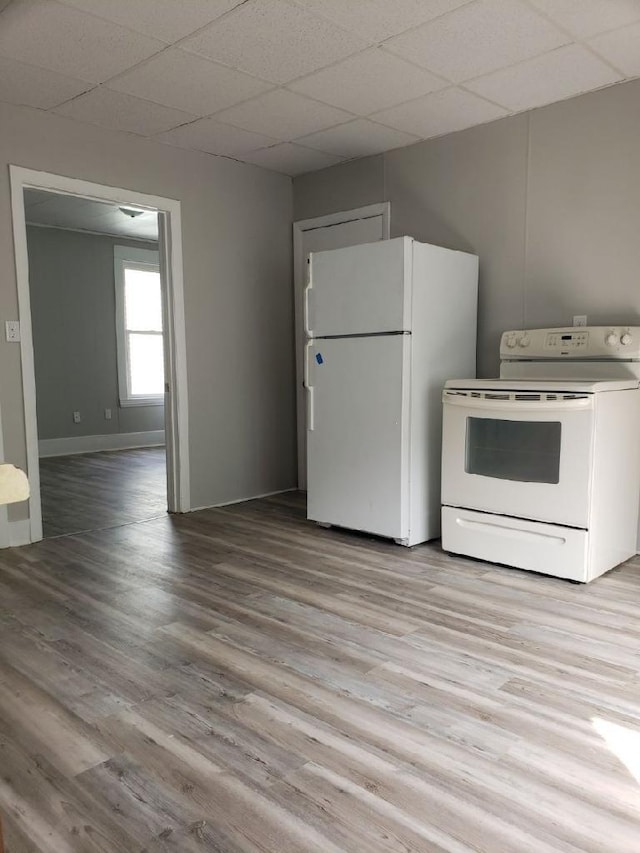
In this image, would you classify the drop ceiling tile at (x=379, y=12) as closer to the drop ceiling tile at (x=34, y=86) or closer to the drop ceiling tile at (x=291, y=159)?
the drop ceiling tile at (x=34, y=86)

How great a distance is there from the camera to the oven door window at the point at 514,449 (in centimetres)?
293

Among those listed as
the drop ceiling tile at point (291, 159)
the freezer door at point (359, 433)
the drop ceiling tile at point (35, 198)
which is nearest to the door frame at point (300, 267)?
the drop ceiling tile at point (291, 159)

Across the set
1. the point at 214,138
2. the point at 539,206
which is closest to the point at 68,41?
the point at 214,138

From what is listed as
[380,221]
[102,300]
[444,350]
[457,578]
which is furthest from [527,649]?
[102,300]

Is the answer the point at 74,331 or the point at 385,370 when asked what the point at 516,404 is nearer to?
the point at 385,370

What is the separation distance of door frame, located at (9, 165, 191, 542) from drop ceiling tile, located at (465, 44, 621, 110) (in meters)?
1.98

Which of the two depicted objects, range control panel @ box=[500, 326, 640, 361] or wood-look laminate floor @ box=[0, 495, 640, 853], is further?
range control panel @ box=[500, 326, 640, 361]

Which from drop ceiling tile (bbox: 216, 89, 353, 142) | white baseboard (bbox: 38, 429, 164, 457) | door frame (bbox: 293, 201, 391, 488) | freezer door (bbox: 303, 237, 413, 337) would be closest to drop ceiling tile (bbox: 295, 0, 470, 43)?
drop ceiling tile (bbox: 216, 89, 353, 142)

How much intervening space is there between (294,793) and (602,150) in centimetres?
320

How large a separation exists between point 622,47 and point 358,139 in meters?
1.61

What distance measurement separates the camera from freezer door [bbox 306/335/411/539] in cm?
343

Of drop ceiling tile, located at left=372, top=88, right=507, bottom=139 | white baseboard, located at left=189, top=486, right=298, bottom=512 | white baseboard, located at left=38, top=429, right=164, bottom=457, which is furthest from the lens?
white baseboard, located at left=38, top=429, right=164, bottom=457

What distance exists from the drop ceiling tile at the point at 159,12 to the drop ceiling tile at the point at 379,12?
0.35 m

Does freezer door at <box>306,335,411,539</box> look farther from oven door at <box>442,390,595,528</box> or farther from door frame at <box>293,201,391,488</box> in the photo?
door frame at <box>293,201,391,488</box>
